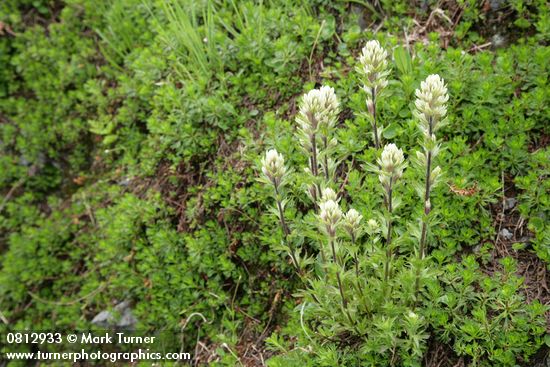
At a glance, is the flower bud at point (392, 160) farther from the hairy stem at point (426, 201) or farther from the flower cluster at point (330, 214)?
the flower cluster at point (330, 214)

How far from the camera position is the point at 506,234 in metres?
2.92

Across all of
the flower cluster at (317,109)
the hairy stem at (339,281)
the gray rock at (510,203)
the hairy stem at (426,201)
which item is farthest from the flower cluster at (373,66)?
the gray rock at (510,203)

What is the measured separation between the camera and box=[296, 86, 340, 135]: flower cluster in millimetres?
2199

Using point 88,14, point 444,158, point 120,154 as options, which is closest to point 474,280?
point 444,158

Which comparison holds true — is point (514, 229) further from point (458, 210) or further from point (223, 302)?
point (223, 302)

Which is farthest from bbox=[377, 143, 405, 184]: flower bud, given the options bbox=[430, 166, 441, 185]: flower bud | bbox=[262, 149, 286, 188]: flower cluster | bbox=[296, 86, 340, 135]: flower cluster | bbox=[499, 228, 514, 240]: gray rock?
bbox=[499, 228, 514, 240]: gray rock

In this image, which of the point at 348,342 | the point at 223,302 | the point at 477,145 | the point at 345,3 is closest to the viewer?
the point at 348,342

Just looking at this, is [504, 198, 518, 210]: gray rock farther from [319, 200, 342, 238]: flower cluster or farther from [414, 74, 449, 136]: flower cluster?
[319, 200, 342, 238]: flower cluster

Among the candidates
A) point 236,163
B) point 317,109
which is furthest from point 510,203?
point 236,163

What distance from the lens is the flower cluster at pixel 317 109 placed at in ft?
7.22

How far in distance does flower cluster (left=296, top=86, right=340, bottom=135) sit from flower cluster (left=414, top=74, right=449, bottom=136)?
15.8 inches

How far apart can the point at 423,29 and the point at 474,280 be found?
203 cm

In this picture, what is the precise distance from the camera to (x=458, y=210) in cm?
292

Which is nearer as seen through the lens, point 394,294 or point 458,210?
point 394,294
